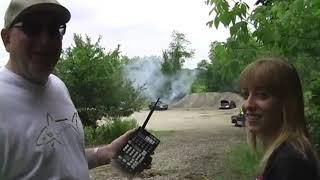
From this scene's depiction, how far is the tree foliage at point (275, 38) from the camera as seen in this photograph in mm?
4895

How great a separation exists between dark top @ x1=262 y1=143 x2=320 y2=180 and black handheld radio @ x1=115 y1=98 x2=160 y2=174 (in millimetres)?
788

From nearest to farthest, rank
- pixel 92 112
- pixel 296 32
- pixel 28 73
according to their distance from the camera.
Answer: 1. pixel 28 73
2. pixel 296 32
3. pixel 92 112

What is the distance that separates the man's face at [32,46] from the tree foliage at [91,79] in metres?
14.9

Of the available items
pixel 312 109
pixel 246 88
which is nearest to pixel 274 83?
pixel 246 88

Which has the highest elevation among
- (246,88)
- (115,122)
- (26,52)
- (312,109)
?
(26,52)

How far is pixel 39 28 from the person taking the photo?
228cm


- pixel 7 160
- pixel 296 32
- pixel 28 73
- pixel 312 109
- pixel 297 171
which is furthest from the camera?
pixel 312 109

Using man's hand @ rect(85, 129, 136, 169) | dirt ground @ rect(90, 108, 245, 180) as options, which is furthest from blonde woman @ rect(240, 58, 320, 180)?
dirt ground @ rect(90, 108, 245, 180)

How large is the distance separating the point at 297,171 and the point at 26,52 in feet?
3.76

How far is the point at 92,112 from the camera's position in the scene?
57.2 feet

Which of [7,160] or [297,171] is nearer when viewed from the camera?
[297,171]

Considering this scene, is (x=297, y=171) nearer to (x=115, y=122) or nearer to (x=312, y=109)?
(x=312, y=109)

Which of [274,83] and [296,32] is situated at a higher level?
[296,32]

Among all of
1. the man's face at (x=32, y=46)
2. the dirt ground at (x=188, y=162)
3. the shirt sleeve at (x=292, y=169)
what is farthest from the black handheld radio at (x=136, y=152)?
the dirt ground at (x=188, y=162)
